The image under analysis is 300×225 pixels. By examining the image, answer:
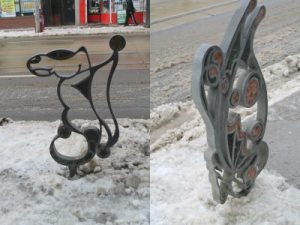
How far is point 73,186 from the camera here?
11.5 ft

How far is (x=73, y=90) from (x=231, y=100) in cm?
486

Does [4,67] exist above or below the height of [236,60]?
below

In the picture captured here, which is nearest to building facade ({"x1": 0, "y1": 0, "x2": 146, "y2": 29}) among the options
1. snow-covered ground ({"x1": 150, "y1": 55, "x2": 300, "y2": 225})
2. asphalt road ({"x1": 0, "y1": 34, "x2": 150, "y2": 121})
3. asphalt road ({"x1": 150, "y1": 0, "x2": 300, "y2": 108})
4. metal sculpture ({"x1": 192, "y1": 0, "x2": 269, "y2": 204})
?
asphalt road ({"x1": 0, "y1": 34, "x2": 150, "y2": 121})

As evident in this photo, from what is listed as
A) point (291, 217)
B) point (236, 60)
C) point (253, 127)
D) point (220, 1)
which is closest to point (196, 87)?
point (236, 60)

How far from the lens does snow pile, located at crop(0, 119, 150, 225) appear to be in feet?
10.3

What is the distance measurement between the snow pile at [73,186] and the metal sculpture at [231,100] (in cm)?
64

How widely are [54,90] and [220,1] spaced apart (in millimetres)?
7839

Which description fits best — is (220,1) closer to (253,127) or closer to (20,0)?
(20,0)

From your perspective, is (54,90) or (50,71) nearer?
(50,71)

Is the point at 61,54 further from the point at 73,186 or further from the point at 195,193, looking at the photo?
the point at 195,193

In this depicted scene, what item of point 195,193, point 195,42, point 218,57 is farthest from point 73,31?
point 218,57

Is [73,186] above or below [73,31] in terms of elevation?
above

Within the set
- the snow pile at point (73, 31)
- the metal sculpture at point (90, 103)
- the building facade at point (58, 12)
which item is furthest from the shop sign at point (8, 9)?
the metal sculpture at point (90, 103)

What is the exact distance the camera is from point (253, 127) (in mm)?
3146
